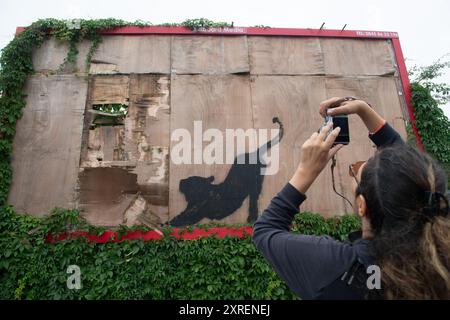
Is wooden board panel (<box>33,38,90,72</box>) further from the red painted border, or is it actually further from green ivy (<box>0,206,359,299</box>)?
the red painted border

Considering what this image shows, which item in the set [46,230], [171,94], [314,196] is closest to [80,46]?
[171,94]

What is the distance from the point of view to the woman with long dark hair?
3.94 feet

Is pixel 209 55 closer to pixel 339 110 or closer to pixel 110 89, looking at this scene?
pixel 110 89

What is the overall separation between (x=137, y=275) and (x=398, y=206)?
16.3ft

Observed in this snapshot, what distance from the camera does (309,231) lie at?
5.76 m

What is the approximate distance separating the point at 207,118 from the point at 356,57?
12.6ft

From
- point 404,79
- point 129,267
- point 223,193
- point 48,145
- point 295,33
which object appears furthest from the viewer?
point 295,33

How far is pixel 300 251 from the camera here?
132cm

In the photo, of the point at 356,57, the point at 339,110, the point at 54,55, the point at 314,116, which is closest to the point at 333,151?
the point at 339,110

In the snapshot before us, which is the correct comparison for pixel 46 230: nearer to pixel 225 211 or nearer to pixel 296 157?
pixel 225 211

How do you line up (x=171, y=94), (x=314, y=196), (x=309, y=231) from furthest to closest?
(x=171, y=94), (x=314, y=196), (x=309, y=231)

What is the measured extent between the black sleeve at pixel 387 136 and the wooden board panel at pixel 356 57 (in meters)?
5.54

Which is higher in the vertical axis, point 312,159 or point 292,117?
point 292,117

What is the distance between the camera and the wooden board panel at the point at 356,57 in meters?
7.08
